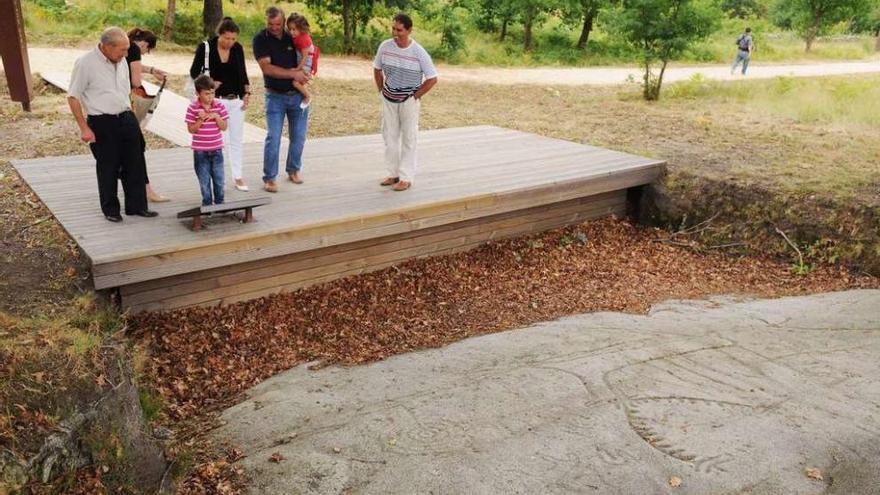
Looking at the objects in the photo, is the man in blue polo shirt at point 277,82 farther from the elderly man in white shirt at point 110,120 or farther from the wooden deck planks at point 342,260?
the elderly man in white shirt at point 110,120

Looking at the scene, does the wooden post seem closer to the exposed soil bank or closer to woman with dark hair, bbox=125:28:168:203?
woman with dark hair, bbox=125:28:168:203

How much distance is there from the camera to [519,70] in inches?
973

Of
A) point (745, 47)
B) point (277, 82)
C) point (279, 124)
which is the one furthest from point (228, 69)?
point (745, 47)

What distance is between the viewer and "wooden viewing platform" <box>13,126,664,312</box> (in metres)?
6.63

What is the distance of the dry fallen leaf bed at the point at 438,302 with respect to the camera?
656cm

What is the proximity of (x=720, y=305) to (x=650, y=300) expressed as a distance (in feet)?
2.43

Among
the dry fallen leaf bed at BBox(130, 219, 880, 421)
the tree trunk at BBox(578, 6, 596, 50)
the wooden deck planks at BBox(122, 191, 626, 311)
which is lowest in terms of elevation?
the dry fallen leaf bed at BBox(130, 219, 880, 421)

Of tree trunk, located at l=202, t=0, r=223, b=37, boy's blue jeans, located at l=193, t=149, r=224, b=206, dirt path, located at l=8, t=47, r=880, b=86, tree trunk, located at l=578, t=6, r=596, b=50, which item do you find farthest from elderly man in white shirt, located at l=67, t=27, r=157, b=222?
tree trunk, located at l=578, t=6, r=596, b=50

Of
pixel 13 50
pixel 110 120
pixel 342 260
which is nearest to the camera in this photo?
pixel 110 120

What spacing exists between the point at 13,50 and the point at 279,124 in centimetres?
719

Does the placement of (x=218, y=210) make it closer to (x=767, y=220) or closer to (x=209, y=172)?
(x=209, y=172)

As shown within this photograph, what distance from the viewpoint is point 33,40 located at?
20.7m

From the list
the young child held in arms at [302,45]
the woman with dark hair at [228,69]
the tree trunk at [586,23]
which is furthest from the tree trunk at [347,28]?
the woman with dark hair at [228,69]

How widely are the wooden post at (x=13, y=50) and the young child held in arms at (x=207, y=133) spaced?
7.38 m
